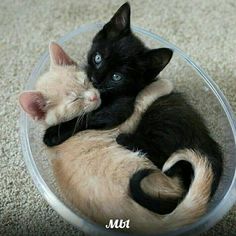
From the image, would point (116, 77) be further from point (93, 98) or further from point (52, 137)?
point (52, 137)

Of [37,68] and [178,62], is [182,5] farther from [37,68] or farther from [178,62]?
[37,68]

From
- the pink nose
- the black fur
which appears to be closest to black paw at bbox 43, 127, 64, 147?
the black fur

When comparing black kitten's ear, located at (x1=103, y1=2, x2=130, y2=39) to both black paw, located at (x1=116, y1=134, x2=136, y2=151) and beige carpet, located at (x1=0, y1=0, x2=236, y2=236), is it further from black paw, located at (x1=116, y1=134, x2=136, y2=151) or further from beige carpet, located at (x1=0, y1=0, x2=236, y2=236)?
beige carpet, located at (x1=0, y1=0, x2=236, y2=236)

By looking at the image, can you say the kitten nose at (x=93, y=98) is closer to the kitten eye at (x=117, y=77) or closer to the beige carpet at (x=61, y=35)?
the kitten eye at (x=117, y=77)

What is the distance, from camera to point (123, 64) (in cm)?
96

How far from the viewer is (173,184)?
0.94m

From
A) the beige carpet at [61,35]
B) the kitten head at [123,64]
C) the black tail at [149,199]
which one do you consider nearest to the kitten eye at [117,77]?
the kitten head at [123,64]

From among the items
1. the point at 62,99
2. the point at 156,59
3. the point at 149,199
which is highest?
the point at 156,59

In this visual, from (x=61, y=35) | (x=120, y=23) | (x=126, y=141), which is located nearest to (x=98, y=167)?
(x=126, y=141)

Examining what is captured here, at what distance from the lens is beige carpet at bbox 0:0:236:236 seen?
43.8 inches

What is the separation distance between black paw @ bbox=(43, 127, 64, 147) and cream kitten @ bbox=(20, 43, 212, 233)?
0.06 ft

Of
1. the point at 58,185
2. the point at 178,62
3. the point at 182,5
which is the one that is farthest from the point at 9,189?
the point at 182,5

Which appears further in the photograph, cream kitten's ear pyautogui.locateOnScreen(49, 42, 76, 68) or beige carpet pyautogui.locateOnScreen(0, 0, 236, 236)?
beige carpet pyautogui.locateOnScreen(0, 0, 236, 236)

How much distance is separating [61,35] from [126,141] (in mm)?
531
